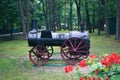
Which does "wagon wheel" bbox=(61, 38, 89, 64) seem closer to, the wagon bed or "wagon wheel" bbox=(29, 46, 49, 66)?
the wagon bed

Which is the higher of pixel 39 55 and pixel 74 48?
pixel 74 48

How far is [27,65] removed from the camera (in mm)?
12375

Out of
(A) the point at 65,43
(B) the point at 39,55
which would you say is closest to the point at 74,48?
(A) the point at 65,43

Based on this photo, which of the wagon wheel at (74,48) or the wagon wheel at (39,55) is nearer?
the wagon wheel at (74,48)

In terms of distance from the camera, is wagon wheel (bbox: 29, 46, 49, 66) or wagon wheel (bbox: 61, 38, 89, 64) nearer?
wagon wheel (bbox: 61, 38, 89, 64)

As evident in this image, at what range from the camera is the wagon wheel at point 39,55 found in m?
12.5

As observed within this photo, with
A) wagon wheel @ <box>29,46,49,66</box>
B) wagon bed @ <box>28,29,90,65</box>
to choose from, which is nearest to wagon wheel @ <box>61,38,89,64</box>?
wagon bed @ <box>28,29,90,65</box>

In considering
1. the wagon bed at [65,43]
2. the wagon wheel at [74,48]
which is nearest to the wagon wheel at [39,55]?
the wagon bed at [65,43]

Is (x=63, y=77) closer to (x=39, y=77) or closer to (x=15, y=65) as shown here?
(x=39, y=77)

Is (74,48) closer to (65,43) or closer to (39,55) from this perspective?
(65,43)

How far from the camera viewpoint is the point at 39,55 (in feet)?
42.6

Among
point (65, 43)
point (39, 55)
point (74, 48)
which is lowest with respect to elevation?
point (39, 55)

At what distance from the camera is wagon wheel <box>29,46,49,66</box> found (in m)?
12.5

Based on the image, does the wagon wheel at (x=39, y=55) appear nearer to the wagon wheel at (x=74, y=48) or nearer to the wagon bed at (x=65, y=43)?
the wagon bed at (x=65, y=43)
